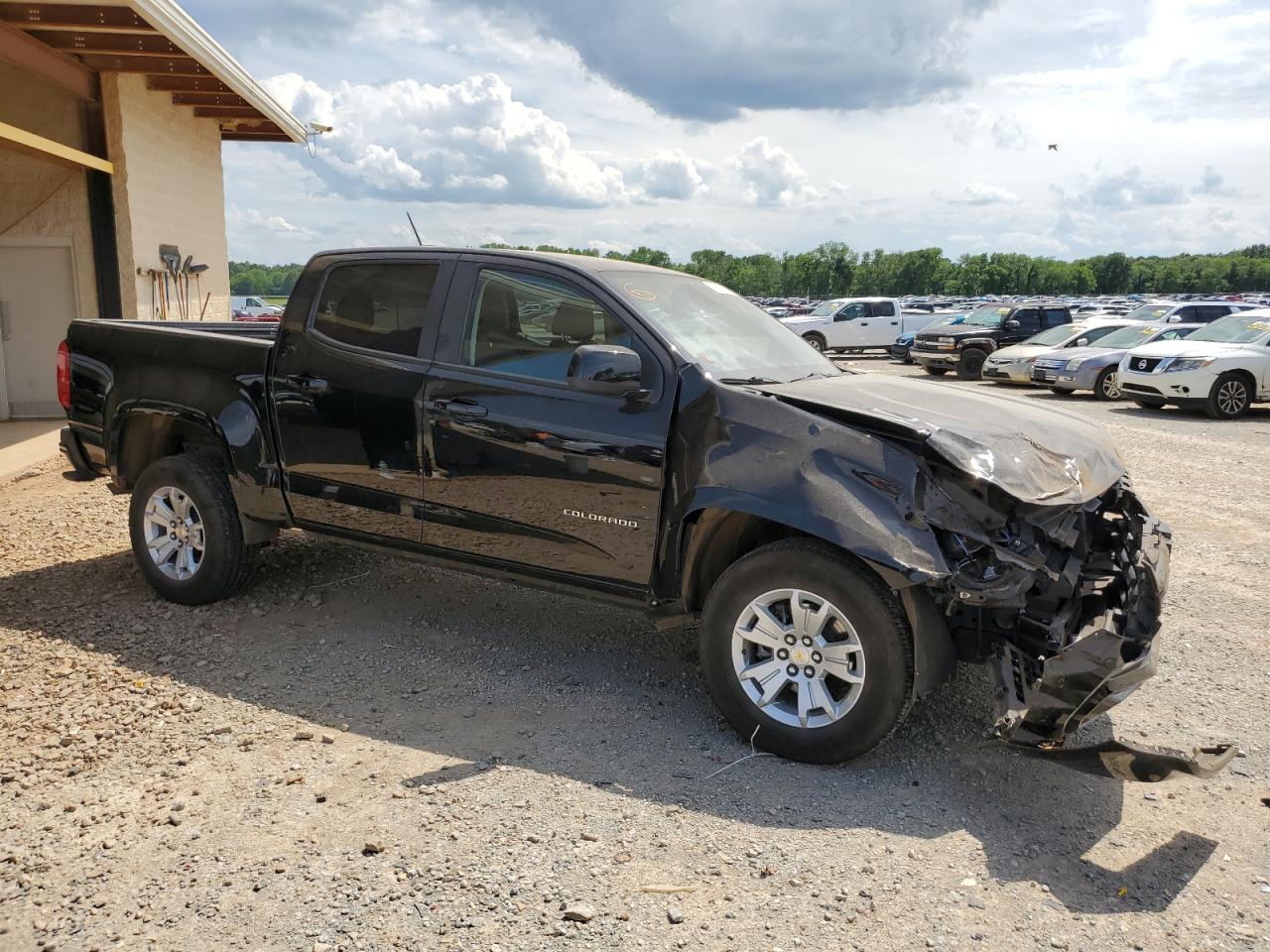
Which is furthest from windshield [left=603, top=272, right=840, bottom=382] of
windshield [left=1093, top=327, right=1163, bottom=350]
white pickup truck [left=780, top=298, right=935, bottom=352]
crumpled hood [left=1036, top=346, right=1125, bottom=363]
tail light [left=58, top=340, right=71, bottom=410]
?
white pickup truck [left=780, top=298, right=935, bottom=352]

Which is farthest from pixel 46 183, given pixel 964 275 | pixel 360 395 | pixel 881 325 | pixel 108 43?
pixel 964 275

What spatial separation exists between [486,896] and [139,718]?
204 cm

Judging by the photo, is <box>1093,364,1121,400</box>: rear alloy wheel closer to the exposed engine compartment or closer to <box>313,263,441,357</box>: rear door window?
the exposed engine compartment

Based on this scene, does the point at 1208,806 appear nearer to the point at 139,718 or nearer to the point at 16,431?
the point at 139,718

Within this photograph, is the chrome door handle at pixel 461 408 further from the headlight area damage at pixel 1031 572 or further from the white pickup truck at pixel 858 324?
the white pickup truck at pixel 858 324

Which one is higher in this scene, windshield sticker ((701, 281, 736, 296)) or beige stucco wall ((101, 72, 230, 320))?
beige stucco wall ((101, 72, 230, 320))

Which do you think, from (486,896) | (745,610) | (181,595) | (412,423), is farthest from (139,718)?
(745,610)

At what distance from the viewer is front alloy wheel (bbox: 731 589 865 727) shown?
3.69m

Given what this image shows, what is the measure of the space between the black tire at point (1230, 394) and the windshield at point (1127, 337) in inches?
143

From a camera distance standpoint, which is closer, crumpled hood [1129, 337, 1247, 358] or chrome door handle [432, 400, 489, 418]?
chrome door handle [432, 400, 489, 418]

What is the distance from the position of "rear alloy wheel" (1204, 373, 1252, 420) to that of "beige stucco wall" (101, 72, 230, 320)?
49.7 feet

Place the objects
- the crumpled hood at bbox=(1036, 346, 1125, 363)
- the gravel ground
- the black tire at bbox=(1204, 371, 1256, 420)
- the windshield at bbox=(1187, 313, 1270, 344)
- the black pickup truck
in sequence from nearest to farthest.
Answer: the gravel ground
the black pickup truck
the black tire at bbox=(1204, 371, 1256, 420)
the windshield at bbox=(1187, 313, 1270, 344)
the crumpled hood at bbox=(1036, 346, 1125, 363)

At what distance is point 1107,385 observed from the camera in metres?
17.5

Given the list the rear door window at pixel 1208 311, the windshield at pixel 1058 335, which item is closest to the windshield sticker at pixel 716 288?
the windshield at pixel 1058 335
